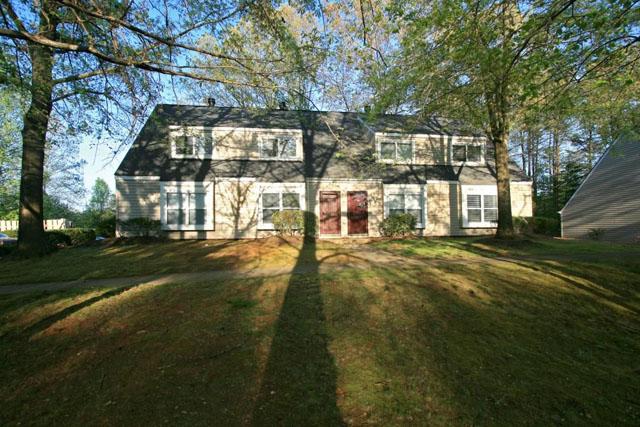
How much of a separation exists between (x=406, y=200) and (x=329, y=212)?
164 inches

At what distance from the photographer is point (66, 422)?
2891 millimetres

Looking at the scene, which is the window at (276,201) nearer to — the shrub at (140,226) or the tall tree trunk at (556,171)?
the shrub at (140,226)

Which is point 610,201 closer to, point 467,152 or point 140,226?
point 467,152

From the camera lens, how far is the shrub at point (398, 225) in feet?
53.3

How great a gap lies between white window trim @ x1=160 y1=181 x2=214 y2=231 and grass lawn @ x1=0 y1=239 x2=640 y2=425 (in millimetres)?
9437

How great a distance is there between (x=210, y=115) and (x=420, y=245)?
44.8 feet

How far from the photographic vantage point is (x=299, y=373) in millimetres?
3584

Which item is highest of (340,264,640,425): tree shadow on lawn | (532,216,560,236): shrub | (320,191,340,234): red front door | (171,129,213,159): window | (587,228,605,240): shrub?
(171,129,213,159): window

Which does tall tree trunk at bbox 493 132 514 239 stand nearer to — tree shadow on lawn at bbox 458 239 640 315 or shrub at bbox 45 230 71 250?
tree shadow on lawn at bbox 458 239 640 315

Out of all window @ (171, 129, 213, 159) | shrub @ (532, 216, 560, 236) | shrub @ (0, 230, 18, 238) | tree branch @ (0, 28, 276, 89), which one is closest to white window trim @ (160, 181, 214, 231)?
window @ (171, 129, 213, 159)

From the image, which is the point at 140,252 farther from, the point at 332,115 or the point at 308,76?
the point at 332,115

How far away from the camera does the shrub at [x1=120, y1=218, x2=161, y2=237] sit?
15.0 m

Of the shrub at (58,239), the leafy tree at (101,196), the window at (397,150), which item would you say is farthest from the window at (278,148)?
the leafy tree at (101,196)

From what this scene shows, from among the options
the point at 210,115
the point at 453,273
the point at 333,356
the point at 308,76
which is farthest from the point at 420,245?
the point at 210,115
